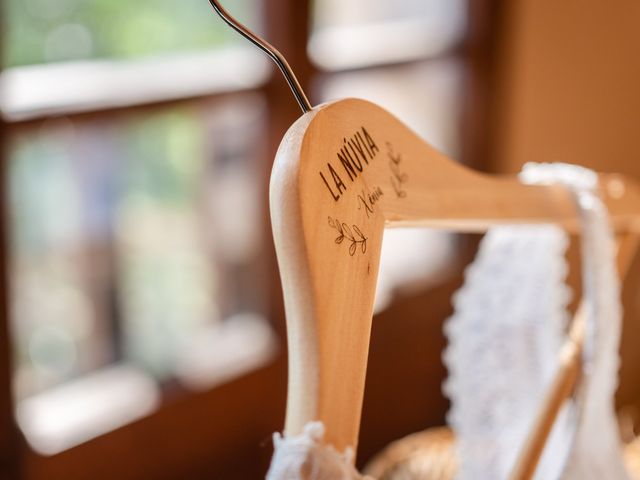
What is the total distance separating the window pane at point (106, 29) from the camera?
107 cm

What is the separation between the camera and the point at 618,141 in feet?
6.89

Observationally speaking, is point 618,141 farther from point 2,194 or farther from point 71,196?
point 2,194

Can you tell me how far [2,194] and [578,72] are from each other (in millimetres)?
1304

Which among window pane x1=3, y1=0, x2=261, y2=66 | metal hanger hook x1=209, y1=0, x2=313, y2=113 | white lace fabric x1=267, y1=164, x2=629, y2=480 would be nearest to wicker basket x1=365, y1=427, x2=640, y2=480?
white lace fabric x1=267, y1=164, x2=629, y2=480

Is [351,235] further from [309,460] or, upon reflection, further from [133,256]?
[133,256]

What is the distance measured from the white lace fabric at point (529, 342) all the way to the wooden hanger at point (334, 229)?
20cm

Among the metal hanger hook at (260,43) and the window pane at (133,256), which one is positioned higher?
the metal hanger hook at (260,43)

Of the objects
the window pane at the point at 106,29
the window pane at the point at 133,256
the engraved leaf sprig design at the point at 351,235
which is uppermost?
the window pane at the point at 106,29

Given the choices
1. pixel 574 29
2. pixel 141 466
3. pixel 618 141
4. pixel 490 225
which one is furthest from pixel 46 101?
pixel 618 141

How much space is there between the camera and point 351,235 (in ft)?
1.12

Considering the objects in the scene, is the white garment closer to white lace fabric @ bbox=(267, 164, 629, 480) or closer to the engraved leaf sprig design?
white lace fabric @ bbox=(267, 164, 629, 480)

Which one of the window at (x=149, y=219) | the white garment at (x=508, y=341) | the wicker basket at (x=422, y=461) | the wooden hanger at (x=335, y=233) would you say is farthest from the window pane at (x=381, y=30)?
the wooden hanger at (x=335, y=233)

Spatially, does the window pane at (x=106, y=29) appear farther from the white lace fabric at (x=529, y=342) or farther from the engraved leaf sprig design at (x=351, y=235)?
the engraved leaf sprig design at (x=351, y=235)

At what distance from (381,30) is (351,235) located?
1315mm
